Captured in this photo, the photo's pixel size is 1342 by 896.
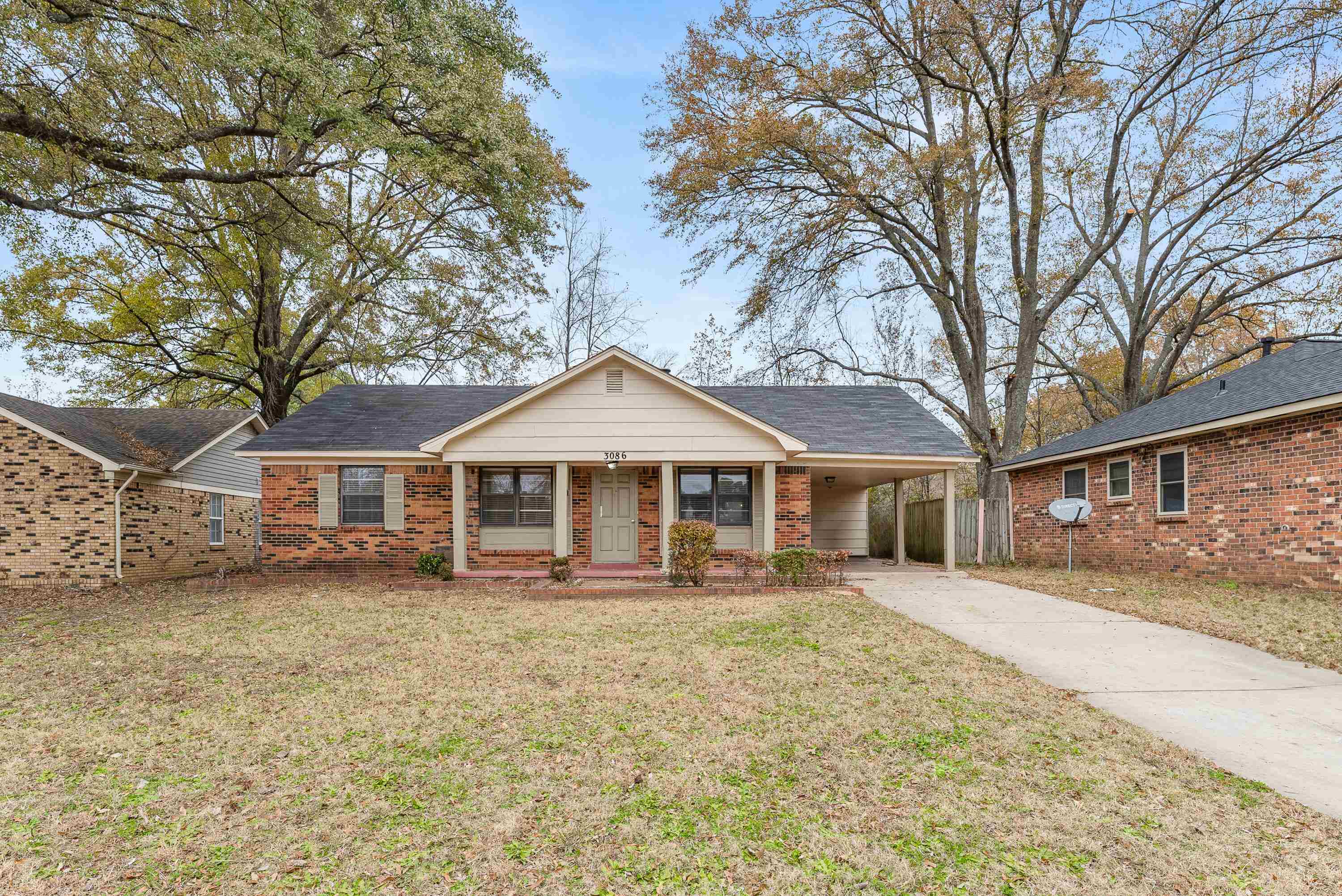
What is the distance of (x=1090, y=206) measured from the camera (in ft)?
70.5

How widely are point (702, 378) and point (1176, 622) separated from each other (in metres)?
22.6

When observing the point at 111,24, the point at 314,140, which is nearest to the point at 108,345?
the point at 111,24

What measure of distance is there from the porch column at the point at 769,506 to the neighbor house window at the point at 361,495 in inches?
312

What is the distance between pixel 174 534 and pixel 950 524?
17.1 m

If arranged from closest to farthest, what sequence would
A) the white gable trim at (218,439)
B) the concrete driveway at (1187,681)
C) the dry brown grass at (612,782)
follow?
the dry brown grass at (612,782) < the concrete driveway at (1187,681) < the white gable trim at (218,439)

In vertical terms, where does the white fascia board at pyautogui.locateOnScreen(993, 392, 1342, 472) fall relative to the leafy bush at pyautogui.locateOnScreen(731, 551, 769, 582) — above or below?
above

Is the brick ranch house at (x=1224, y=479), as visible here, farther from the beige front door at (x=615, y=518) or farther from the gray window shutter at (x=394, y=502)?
the gray window shutter at (x=394, y=502)

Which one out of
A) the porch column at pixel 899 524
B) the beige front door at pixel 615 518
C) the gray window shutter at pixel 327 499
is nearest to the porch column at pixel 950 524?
the porch column at pixel 899 524

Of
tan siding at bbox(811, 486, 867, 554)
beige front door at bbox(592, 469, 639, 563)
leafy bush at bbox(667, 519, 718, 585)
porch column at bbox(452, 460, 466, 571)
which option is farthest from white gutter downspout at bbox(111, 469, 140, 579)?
tan siding at bbox(811, 486, 867, 554)

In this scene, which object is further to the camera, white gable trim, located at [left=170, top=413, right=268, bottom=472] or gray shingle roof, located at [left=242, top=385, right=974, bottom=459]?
white gable trim, located at [left=170, top=413, right=268, bottom=472]

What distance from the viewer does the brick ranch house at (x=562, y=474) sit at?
12.9m

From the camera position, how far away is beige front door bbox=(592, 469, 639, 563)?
45.8ft

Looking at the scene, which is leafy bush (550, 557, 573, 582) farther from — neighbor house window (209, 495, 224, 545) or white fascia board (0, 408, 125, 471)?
neighbor house window (209, 495, 224, 545)

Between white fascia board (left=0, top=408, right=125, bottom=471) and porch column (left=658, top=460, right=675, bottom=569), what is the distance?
34.0 feet
